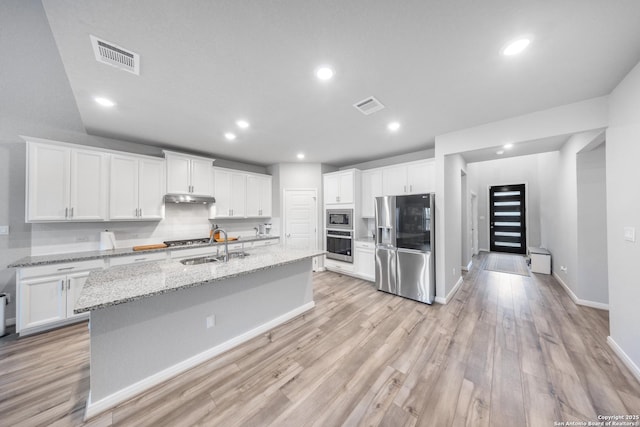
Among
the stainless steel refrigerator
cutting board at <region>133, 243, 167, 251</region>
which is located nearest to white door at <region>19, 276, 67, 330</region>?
cutting board at <region>133, 243, 167, 251</region>

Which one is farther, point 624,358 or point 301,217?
point 301,217

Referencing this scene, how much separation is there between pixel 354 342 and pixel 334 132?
2850 mm

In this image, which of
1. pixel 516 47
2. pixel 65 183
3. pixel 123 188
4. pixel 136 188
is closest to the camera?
pixel 516 47

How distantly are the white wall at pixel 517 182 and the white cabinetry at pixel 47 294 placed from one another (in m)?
8.57

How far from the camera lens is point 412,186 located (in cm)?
397

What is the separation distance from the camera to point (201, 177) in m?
Answer: 4.07

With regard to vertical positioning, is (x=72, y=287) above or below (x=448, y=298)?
above

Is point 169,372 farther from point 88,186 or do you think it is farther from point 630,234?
point 630,234

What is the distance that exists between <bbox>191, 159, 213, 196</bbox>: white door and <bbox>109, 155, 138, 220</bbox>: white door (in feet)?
2.72

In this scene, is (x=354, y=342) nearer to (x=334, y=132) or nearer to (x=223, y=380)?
(x=223, y=380)

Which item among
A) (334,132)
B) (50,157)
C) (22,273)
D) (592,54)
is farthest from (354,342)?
(50,157)

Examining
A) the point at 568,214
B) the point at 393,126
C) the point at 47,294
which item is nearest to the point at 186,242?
the point at 47,294

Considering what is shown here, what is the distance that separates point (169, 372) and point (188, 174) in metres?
3.17

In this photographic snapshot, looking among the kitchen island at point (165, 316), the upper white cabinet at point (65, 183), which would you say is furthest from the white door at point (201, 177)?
the kitchen island at point (165, 316)
